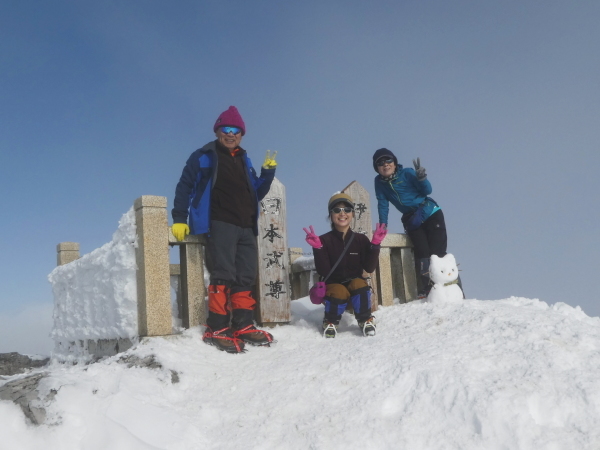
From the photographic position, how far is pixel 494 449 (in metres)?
2.49

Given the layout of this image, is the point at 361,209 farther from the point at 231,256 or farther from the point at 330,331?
the point at 231,256

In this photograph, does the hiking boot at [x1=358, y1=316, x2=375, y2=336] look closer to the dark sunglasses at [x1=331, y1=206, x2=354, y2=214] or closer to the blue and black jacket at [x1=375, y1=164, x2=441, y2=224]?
the dark sunglasses at [x1=331, y1=206, x2=354, y2=214]

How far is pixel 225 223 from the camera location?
15.2 feet

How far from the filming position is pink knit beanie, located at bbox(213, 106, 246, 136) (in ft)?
15.8

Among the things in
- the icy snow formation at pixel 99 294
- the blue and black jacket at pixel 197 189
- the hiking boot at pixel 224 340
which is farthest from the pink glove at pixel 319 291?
the icy snow formation at pixel 99 294

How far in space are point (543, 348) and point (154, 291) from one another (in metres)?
3.11

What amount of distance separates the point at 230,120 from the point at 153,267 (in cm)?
158

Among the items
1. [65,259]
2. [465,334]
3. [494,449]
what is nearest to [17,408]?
[494,449]

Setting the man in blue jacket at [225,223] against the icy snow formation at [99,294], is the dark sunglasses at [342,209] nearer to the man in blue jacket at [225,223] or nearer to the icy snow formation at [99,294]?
the man in blue jacket at [225,223]

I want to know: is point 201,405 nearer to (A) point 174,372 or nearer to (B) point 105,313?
(A) point 174,372

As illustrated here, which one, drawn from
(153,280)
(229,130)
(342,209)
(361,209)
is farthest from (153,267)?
(361,209)

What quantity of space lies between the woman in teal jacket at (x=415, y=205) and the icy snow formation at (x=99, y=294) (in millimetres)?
2909

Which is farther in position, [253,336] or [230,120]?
[230,120]

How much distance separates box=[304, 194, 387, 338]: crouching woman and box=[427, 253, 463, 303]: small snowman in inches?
28.7
